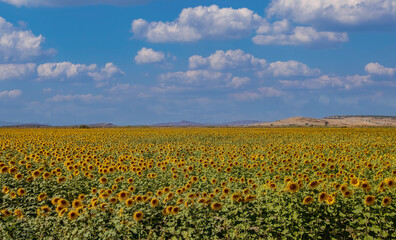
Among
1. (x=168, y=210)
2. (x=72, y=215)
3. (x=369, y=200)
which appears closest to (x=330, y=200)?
(x=369, y=200)

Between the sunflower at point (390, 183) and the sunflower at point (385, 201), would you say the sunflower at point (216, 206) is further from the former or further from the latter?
the sunflower at point (390, 183)

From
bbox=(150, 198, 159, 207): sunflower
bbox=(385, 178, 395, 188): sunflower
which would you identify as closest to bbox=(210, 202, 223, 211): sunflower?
bbox=(150, 198, 159, 207): sunflower

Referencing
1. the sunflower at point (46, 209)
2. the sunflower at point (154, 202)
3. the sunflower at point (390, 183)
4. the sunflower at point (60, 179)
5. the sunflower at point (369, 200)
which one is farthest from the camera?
the sunflower at point (60, 179)

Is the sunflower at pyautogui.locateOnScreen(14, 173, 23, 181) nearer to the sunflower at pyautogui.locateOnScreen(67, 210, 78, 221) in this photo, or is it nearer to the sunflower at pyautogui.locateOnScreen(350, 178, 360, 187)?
the sunflower at pyautogui.locateOnScreen(67, 210, 78, 221)

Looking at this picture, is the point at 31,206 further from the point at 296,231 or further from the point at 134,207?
the point at 296,231

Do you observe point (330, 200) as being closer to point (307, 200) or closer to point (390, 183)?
point (307, 200)

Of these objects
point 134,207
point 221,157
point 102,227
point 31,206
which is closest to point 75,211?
point 102,227

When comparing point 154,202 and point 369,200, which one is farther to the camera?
point 154,202

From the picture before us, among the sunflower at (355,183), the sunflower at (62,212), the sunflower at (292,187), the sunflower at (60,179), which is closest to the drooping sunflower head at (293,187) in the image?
the sunflower at (292,187)

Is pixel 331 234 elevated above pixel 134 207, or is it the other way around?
pixel 134 207

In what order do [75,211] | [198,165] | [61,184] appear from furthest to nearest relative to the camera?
[198,165], [61,184], [75,211]

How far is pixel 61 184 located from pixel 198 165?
4.47 metres

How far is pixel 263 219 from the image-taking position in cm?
684

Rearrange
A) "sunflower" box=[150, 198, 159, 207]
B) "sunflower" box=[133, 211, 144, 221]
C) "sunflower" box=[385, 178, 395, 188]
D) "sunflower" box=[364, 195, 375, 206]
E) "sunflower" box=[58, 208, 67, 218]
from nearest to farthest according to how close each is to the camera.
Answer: "sunflower" box=[133, 211, 144, 221], "sunflower" box=[364, 195, 375, 206], "sunflower" box=[58, 208, 67, 218], "sunflower" box=[150, 198, 159, 207], "sunflower" box=[385, 178, 395, 188]
